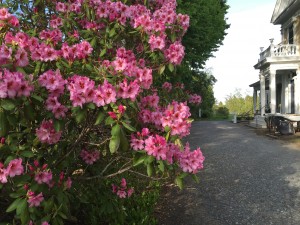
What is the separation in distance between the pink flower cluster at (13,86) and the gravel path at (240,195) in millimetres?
3669

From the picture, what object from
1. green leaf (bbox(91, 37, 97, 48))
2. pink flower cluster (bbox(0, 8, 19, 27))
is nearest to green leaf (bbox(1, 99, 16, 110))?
pink flower cluster (bbox(0, 8, 19, 27))

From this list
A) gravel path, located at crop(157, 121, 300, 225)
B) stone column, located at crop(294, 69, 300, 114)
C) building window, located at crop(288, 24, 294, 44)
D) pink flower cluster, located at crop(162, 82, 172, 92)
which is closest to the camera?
gravel path, located at crop(157, 121, 300, 225)

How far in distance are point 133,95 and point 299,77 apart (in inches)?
735

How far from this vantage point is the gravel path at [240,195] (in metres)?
5.20

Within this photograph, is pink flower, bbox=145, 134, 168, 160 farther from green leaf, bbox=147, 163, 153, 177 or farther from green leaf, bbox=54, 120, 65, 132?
green leaf, bbox=54, 120, 65, 132

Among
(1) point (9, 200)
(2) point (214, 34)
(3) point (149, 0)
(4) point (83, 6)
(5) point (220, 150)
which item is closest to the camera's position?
(1) point (9, 200)

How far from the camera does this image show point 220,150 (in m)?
11.3

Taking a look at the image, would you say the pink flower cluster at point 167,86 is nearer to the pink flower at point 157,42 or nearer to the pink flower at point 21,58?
the pink flower at point 157,42

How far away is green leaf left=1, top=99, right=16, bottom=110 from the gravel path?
3709 mm

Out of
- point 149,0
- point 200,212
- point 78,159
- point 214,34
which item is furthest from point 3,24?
point 214,34

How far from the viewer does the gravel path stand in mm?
5203

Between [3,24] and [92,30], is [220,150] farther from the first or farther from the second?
[3,24]

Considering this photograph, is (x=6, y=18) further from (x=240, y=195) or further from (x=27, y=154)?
(x=240, y=195)

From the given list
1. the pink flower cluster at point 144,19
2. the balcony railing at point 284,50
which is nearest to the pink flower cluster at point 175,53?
the pink flower cluster at point 144,19
